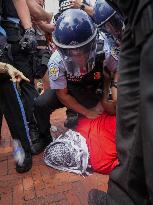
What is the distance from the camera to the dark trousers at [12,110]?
2506mm

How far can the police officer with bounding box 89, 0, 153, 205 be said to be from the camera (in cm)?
95

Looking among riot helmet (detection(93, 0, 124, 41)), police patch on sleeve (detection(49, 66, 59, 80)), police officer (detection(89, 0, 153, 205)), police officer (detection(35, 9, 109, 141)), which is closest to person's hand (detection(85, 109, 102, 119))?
police officer (detection(35, 9, 109, 141))

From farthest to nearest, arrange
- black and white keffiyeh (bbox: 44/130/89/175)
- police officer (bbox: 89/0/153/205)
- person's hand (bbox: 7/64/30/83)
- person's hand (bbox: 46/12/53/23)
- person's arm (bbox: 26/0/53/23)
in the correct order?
person's hand (bbox: 46/12/53/23) → person's arm (bbox: 26/0/53/23) → black and white keffiyeh (bbox: 44/130/89/175) → person's hand (bbox: 7/64/30/83) → police officer (bbox: 89/0/153/205)

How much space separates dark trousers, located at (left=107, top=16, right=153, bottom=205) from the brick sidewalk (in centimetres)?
113

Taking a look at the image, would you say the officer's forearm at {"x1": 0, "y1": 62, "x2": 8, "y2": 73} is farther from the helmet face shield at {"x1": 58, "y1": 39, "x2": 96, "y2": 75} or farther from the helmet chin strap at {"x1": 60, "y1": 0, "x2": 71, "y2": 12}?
the helmet chin strap at {"x1": 60, "y1": 0, "x2": 71, "y2": 12}

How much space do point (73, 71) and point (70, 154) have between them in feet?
2.08

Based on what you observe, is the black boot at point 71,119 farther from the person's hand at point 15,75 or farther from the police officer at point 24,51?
the person's hand at point 15,75

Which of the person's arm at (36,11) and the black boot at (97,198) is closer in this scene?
the black boot at (97,198)

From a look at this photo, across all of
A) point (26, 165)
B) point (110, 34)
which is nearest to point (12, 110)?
point (26, 165)

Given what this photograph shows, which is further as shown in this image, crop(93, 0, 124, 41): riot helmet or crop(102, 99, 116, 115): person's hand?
crop(102, 99, 116, 115): person's hand

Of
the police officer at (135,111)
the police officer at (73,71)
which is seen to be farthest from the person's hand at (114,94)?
the police officer at (135,111)

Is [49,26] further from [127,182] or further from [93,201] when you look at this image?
[127,182]

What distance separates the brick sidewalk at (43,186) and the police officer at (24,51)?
41cm

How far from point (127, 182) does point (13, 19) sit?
7.20 ft
